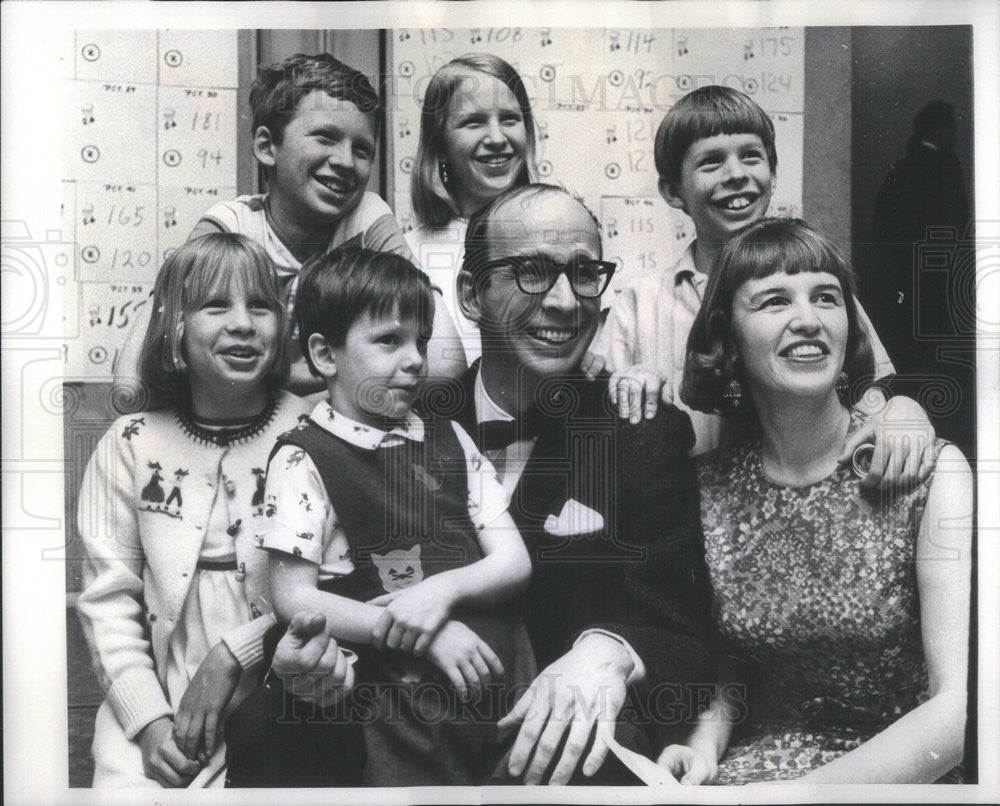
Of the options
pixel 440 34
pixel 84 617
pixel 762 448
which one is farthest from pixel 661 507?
pixel 84 617

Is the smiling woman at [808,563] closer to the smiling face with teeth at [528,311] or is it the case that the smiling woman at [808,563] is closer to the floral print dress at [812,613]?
the floral print dress at [812,613]

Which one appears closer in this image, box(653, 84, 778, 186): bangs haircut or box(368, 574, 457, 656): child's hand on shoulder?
box(368, 574, 457, 656): child's hand on shoulder

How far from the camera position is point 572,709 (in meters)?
2.15

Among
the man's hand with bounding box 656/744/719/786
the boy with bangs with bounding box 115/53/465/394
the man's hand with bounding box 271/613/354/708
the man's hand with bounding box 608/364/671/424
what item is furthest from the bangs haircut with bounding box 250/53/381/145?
the man's hand with bounding box 656/744/719/786

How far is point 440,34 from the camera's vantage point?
7.30 feet

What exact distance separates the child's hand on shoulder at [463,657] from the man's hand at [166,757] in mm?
588

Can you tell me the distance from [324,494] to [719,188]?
43.1 inches

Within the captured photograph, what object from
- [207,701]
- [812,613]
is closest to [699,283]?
[812,613]

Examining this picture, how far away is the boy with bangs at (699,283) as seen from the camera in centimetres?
219

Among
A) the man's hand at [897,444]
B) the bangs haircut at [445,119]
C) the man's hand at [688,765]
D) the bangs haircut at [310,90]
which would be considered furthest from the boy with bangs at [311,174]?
the man's hand at [688,765]

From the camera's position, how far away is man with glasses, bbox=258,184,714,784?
84.7 inches

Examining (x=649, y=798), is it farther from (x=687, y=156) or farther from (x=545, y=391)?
(x=687, y=156)

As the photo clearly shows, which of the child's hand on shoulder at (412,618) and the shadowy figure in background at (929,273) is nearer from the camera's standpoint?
the child's hand on shoulder at (412,618)

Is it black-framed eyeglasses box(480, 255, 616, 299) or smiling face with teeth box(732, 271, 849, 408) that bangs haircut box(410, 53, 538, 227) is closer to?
black-framed eyeglasses box(480, 255, 616, 299)
